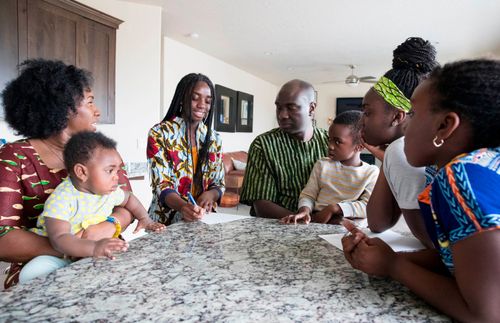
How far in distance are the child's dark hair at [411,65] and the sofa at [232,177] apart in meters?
4.83

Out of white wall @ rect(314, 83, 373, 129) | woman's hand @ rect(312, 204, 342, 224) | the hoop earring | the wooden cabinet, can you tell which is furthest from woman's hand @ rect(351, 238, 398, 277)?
white wall @ rect(314, 83, 373, 129)

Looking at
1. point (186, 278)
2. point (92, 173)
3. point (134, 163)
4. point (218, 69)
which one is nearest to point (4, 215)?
point (92, 173)

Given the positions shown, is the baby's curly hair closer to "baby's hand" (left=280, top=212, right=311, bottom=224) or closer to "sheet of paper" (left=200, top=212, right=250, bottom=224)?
"sheet of paper" (left=200, top=212, right=250, bottom=224)

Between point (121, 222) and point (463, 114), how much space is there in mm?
1177

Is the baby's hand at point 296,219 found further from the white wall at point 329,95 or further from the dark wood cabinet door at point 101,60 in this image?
the white wall at point 329,95

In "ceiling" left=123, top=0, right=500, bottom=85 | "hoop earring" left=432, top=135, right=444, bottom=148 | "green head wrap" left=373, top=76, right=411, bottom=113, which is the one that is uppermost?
"ceiling" left=123, top=0, right=500, bottom=85

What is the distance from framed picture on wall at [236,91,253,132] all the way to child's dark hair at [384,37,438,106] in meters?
6.70

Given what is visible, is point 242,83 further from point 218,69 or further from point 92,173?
point 92,173

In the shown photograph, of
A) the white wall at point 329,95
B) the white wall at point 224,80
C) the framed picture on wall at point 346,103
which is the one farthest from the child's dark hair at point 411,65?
the white wall at point 329,95

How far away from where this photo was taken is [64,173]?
1.28m

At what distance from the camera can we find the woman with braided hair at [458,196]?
557mm

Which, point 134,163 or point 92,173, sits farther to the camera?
point 134,163

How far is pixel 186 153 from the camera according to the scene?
1896 mm

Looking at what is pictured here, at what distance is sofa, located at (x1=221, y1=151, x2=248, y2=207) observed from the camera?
6.23 metres
